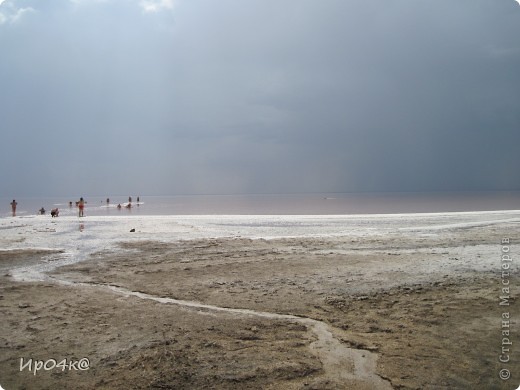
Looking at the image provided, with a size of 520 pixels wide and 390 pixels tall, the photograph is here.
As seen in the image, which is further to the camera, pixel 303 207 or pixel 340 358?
pixel 303 207

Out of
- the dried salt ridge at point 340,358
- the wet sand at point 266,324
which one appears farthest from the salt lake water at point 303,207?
the dried salt ridge at point 340,358

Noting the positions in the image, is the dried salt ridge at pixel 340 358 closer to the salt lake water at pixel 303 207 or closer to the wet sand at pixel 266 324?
the wet sand at pixel 266 324

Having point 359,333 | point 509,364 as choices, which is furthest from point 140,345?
point 509,364

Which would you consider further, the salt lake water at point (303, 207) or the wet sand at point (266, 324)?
the salt lake water at point (303, 207)

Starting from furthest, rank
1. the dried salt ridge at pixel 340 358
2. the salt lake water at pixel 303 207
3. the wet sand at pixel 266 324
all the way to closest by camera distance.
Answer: the salt lake water at pixel 303 207
the wet sand at pixel 266 324
the dried salt ridge at pixel 340 358

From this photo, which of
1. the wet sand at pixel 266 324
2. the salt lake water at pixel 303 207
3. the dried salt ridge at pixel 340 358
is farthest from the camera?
the salt lake water at pixel 303 207

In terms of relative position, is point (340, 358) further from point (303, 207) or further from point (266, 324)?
point (303, 207)

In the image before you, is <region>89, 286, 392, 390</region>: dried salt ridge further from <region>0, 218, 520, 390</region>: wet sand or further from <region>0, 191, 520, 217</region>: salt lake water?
<region>0, 191, 520, 217</region>: salt lake water

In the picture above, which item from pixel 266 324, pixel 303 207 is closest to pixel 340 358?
pixel 266 324

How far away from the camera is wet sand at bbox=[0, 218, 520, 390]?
5.79 metres

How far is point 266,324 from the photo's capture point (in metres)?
7.93

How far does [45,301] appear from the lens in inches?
384

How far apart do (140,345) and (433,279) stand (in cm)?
888

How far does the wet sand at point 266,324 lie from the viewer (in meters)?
5.79
